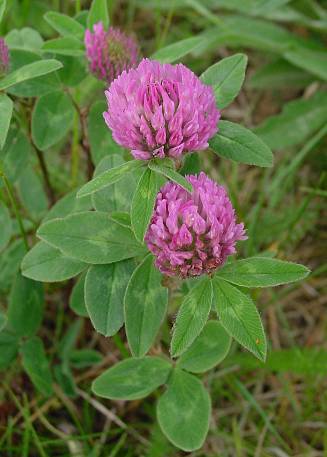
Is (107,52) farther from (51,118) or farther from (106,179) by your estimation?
(106,179)

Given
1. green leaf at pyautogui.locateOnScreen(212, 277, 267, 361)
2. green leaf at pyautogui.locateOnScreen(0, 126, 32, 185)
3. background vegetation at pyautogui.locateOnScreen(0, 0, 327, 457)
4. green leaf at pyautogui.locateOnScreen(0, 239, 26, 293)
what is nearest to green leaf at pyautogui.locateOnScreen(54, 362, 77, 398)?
background vegetation at pyautogui.locateOnScreen(0, 0, 327, 457)

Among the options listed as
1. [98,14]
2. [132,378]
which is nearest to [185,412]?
[132,378]

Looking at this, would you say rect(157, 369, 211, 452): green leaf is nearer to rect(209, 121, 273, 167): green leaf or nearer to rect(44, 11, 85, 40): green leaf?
rect(209, 121, 273, 167): green leaf

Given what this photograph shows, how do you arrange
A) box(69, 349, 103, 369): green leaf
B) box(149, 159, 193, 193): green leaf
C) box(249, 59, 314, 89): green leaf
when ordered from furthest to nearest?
box(249, 59, 314, 89): green leaf
box(69, 349, 103, 369): green leaf
box(149, 159, 193, 193): green leaf

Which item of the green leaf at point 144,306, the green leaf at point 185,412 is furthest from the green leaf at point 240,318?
the green leaf at point 185,412

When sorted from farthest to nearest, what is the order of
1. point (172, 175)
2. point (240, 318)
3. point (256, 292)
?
point (256, 292) → point (240, 318) → point (172, 175)

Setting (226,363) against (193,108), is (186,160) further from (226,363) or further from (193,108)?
(226,363)

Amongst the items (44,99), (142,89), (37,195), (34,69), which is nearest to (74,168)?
(37,195)
